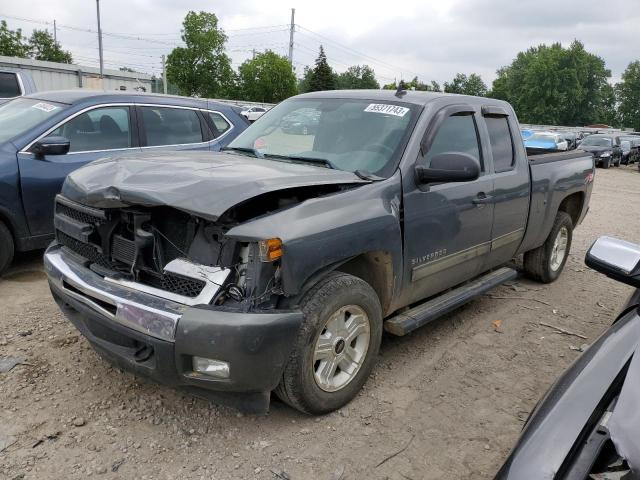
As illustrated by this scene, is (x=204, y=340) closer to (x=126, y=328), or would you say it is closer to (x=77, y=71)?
(x=126, y=328)

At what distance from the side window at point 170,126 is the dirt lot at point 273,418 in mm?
2216

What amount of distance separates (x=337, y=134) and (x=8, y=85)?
8475 mm

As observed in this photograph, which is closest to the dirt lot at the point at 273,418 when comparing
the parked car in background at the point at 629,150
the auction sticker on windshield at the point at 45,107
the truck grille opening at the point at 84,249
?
the truck grille opening at the point at 84,249

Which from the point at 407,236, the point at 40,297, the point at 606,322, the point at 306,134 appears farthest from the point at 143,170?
the point at 606,322

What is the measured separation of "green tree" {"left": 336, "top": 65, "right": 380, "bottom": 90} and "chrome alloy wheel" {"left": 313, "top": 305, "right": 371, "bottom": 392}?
286 feet

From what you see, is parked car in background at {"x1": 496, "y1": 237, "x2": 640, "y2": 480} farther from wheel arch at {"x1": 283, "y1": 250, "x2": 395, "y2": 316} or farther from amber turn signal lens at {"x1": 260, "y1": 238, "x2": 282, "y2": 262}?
wheel arch at {"x1": 283, "y1": 250, "x2": 395, "y2": 316}

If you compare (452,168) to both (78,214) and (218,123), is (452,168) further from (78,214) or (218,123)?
(218,123)

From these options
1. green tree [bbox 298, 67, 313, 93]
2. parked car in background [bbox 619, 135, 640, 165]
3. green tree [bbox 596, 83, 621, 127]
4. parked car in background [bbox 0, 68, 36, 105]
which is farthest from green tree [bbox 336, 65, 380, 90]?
parked car in background [bbox 0, 68, 36, 105]

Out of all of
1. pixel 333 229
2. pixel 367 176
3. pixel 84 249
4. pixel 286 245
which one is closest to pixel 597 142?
pixel 367 176

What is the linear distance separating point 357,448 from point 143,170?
1.96 m

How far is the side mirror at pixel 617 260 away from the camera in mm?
2207

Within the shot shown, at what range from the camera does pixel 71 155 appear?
517 centimetres

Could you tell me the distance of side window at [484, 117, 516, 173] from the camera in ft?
14.7

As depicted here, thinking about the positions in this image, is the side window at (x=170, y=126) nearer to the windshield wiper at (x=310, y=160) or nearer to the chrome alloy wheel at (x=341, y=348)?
the windshield wiper at (x=310, y=160)
